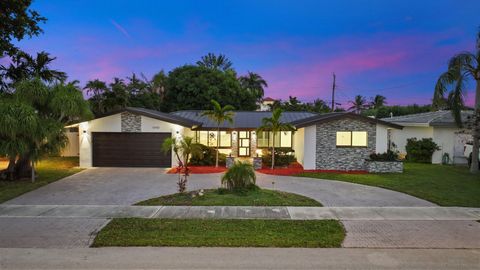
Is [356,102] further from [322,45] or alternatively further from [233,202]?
[233,202]

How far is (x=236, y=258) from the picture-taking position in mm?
5645

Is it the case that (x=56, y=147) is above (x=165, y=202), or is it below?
above

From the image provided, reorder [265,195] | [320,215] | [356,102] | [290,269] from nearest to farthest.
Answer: [290,269] → [320,215] → [265,195] → [356,102]

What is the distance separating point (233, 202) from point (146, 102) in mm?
30727

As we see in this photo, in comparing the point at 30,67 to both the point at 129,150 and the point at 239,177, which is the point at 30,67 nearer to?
the point at 129,150

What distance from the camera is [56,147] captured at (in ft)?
46.6

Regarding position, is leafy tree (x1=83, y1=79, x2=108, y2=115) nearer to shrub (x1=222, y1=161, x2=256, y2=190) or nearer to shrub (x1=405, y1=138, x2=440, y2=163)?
shrub (x1=222, y1=161, x2=256, y2=190)

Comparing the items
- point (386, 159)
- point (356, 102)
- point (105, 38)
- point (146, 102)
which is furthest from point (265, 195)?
point (356, 102)

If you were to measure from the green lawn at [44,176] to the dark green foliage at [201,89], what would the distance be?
58.1 ft

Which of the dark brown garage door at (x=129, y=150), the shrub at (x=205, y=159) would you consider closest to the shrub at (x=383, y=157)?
the shrub at (x=205, y=159)

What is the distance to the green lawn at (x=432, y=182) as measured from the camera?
34.9 feet

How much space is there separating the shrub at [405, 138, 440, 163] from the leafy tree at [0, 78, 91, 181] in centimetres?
2030

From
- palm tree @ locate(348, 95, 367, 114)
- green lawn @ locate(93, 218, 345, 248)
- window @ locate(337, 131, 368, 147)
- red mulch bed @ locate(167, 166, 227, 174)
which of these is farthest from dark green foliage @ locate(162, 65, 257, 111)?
palm tree @ locate(348, 95, 367, 114)

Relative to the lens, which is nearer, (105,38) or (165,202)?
(165,202)
